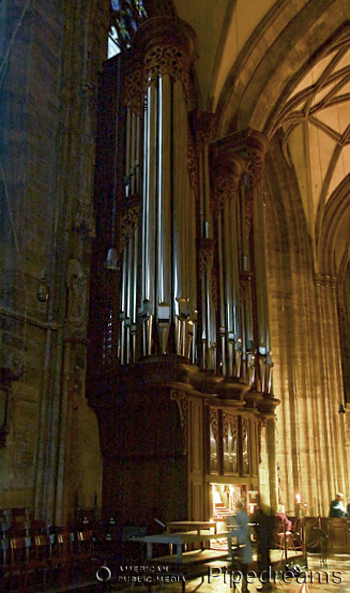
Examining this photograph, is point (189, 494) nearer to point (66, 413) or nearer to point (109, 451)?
point (109, 451)

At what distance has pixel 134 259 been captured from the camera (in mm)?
10617

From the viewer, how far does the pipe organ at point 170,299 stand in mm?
9781

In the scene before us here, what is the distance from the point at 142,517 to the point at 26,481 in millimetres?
1973

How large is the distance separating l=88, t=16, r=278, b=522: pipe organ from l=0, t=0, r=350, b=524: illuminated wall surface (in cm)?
3

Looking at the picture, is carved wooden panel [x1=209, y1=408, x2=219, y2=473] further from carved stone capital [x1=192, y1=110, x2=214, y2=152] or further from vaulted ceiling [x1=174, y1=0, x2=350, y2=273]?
vaulted ceiling [x1=174, y1=0, x2=350, y2=273]

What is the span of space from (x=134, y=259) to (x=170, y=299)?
4.13 feet

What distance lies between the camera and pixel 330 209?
73.6 ft

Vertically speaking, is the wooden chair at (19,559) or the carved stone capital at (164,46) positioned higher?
the carved stone capital at (164,46)

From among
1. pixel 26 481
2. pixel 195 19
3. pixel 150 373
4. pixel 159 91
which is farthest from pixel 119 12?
pixel 26 481

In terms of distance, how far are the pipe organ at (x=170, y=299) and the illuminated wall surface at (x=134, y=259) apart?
0.03 m

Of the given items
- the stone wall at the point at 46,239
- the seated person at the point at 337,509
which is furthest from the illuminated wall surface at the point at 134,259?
the seated person at the point at 337,509

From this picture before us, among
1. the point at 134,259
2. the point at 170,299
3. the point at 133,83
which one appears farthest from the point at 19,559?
the point at 133,83

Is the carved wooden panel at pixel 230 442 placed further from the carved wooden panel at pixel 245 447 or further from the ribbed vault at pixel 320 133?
the ribbed vault at pixel 320 133

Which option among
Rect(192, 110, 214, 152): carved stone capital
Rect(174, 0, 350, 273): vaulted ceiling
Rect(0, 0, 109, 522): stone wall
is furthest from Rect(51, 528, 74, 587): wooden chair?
Rect(174, 0, 350, 273): vaulted ceiling
